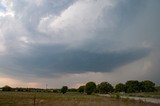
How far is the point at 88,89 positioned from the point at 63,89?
22.3 m

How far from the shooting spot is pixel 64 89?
182 m

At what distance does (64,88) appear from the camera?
182 metres

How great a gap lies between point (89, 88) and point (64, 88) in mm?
23839

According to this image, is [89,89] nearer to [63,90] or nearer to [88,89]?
[88,89]

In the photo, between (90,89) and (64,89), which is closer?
(64,89)

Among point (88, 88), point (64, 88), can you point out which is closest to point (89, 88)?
point (88, 88)

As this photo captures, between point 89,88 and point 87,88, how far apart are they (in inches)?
69.8

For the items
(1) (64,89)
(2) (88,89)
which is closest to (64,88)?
(1) (64,89)

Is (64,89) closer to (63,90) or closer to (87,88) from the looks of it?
(63,90)

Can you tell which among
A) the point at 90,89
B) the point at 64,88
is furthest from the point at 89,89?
the point at 64,88

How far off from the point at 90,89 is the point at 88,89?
66.2 inches

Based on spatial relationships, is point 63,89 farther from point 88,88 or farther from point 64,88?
point 88,88

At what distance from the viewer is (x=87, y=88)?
199 m

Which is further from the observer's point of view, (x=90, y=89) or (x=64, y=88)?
(x=90, y=89)
